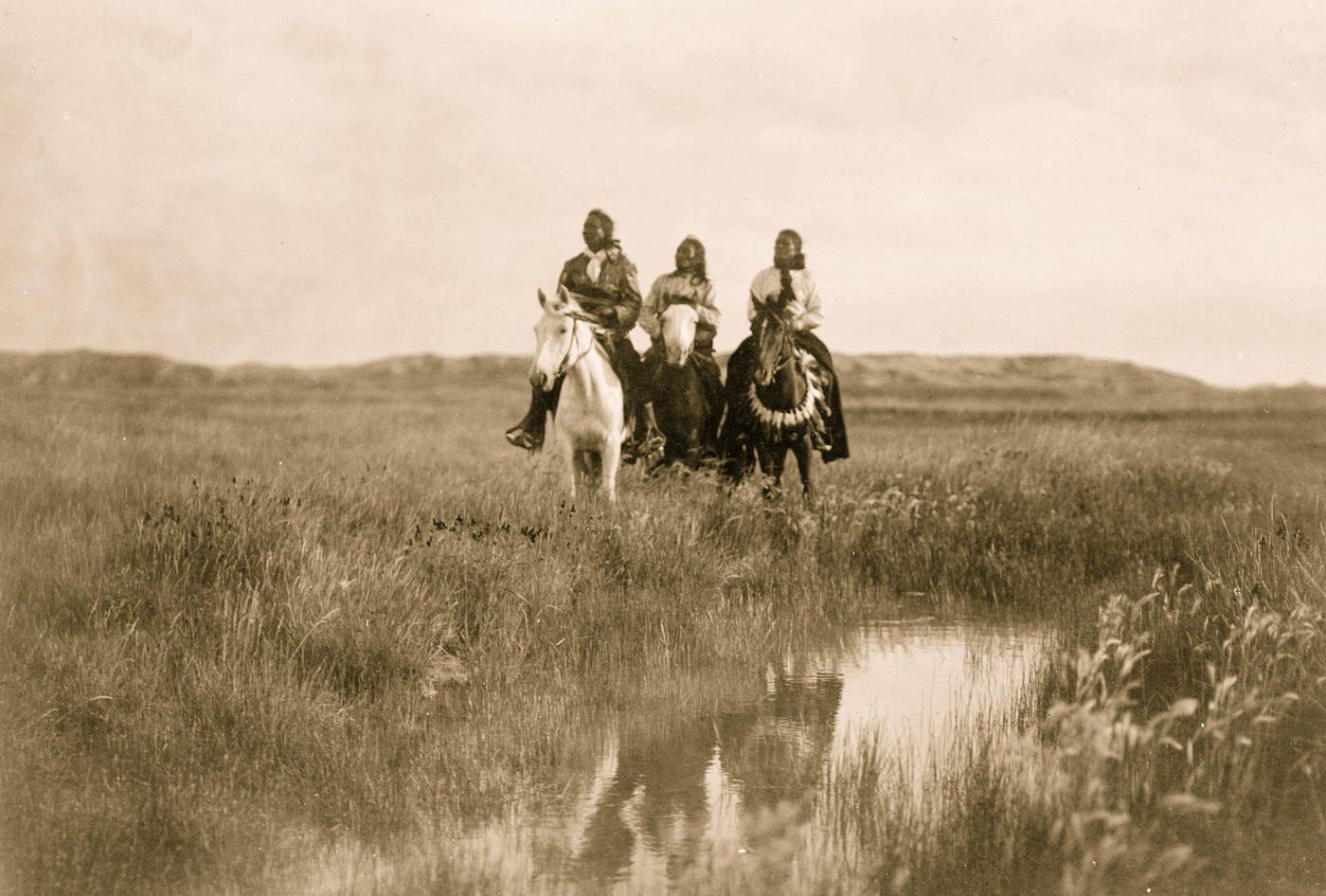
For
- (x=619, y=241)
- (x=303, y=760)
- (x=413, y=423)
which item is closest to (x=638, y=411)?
(x=619, y=241)

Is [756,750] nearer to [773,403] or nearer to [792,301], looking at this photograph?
[773,403]

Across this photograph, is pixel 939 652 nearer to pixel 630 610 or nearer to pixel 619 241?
pixel 630 610

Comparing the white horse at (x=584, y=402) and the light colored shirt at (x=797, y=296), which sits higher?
the light colored shirt at (x=797, y=296)

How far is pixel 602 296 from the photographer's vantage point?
10.0 metres

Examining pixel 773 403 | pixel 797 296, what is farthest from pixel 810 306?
pixel 773 403

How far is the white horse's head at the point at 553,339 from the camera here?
8.78 meters

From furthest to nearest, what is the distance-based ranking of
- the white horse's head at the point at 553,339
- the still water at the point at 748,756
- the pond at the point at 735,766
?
the white horse's head at the point at 553,339 → the still water at the point at 748,756 → the pond at the point at 735,766

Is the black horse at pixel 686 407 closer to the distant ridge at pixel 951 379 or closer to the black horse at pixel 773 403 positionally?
the black horse at pixel 773 403

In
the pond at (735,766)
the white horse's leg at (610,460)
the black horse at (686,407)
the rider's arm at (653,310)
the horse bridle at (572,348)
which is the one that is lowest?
the pond at (735,766)

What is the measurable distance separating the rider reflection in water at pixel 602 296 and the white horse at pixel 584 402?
0.23 meters

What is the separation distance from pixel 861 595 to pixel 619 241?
393 centimetres

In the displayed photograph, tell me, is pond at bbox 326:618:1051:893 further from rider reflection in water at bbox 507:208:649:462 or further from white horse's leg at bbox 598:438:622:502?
rider reflection in water at bbox 507:208:649:462

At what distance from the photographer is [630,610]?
691 centimetres

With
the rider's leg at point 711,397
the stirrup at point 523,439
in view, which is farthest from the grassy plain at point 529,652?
the rider's leg at point 711,397
